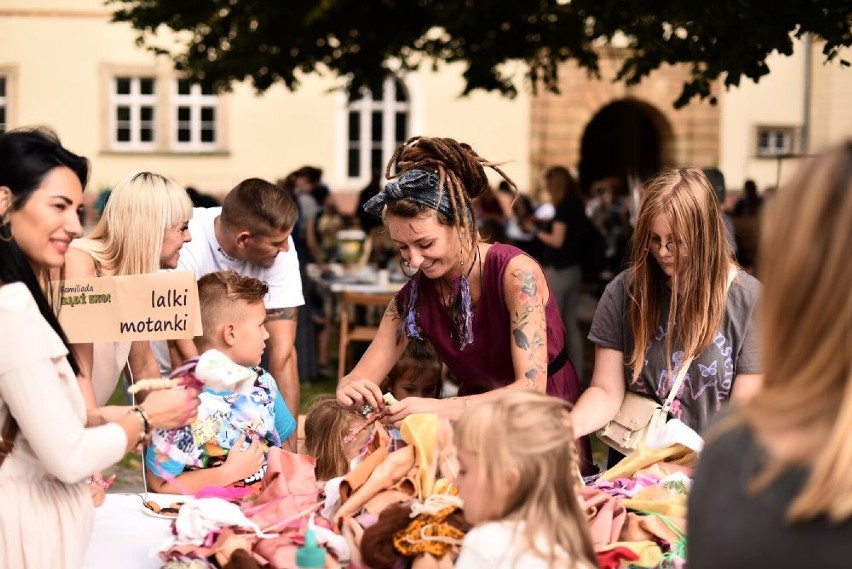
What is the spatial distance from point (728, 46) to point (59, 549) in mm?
5138

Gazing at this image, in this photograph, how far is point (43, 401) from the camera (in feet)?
7.46

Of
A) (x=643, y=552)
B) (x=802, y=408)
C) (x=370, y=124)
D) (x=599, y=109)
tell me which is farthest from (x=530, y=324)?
(x=599, y=109)

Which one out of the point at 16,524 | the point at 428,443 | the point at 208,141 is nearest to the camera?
the point at 16,524

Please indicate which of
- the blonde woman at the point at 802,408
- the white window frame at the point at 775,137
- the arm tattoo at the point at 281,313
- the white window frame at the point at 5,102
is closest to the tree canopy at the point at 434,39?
the arm tattoo at the point at 281,313

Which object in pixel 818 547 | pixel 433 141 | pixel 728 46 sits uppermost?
pixel 728 46

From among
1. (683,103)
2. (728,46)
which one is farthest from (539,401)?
(683,103)

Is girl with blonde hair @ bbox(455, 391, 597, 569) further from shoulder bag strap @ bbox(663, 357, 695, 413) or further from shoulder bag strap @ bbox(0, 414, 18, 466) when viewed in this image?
shoulder bag strap @ bbox(663, 357, 695, 413)

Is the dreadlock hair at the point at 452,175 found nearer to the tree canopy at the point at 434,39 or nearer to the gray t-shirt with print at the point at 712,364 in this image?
the gray t-shirt with print at the point at 712,364

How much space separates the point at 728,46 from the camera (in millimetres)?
6570

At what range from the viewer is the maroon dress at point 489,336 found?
335 cm

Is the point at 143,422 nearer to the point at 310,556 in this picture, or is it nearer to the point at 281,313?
the point at 310,556

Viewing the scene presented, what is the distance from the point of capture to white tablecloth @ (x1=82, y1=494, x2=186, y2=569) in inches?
112

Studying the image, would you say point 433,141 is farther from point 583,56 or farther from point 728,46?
point 583,56

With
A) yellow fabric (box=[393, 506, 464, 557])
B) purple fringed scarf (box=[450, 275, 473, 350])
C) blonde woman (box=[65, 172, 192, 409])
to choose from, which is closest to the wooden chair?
blonde woman (box=[65, 172, 192, 409])
